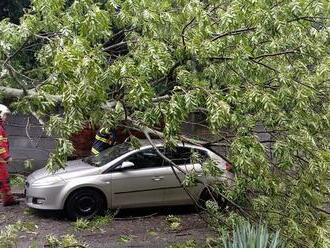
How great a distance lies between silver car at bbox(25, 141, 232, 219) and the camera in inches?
340

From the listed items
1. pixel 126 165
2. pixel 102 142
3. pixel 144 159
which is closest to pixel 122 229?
pixel 126 165

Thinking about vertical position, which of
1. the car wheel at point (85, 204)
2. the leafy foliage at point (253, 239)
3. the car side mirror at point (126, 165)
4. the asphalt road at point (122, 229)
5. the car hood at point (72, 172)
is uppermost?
the car side mirror at point (126, 165)

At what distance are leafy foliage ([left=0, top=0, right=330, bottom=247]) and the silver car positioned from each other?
2.55 meters

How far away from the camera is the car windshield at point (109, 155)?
9.23 m

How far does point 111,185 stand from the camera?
8906 millimetres

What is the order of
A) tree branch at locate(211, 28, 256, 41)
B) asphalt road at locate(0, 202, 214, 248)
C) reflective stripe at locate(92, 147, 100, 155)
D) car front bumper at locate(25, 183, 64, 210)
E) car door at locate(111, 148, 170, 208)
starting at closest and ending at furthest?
tree branch at locate(211, 28, 256, 41) → asphalt road at locate(0, 202, 214, 248) → car front bumper at locate(25, 183, 64, 210) → car door at locate(111, 148, 170, 208) → reflective stripe at locate(92, 147, 100, 155)

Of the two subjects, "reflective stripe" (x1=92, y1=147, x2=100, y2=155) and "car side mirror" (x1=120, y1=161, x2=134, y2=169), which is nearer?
"car side mirror" (x1=120, y1=161, x2=134, y2=169)

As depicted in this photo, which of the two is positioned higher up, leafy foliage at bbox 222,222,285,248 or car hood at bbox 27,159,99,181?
car hood at bbox 27,159,99,181

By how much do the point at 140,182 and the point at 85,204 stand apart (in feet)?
3.54

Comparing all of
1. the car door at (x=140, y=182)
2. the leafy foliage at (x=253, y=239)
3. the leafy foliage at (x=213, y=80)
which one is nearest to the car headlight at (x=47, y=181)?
the car door at (x=140, y=182)

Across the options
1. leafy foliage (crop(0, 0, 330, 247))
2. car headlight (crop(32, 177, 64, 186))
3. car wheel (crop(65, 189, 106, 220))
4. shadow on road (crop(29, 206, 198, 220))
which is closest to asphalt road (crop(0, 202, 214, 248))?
shadow on road (crop(29, 206, 198, 220))

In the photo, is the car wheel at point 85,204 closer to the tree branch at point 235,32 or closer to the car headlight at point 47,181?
the car headlight at point 47,181

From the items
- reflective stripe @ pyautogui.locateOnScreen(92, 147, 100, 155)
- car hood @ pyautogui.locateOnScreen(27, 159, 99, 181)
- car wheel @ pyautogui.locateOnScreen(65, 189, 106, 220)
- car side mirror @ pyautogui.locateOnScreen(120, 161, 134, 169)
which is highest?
reflective stripe @ pyautogui.locateOnScreen(92, 147, 100, 155)

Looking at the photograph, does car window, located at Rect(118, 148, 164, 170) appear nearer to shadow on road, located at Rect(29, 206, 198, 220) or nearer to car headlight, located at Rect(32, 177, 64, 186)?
shadow on road, located at Rect(29, 206, 198, 220)
